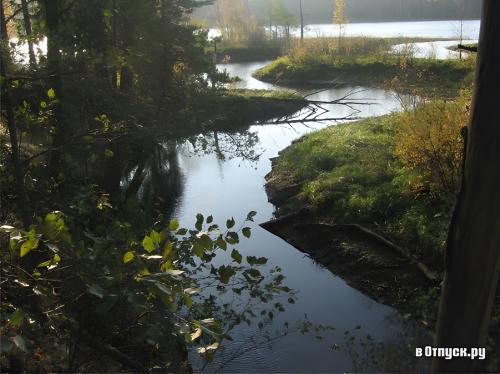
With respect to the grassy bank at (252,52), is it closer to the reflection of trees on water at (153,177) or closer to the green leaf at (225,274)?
the reflection of trees on water at (153,177)

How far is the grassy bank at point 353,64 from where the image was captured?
2881 centimetres

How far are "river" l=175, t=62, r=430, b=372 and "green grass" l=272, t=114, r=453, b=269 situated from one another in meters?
1.20

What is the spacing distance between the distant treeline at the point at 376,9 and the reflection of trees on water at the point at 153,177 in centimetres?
5660

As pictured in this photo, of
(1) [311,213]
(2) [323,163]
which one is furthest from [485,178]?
(2) [323,163]

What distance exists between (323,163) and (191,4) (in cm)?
749

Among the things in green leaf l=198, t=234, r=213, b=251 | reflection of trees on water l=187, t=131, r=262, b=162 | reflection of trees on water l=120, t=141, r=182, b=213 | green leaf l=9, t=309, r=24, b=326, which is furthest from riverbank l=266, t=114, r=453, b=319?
green leaf l=9, t=309, r=24, b=326

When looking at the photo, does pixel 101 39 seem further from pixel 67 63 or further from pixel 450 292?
pixel 450 292

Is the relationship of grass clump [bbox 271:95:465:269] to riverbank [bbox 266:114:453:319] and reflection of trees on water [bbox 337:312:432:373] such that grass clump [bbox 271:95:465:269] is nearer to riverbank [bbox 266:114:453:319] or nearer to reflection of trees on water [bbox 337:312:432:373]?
riverbank [bbox 266:114:453:319]

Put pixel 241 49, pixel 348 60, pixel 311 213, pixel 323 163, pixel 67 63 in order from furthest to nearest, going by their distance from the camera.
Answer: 1. pixel 241 49
2. pixel 348 60
3. pixel 323 163
4. pixel 311 213
5. pixel 67 63

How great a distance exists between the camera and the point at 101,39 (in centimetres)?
1090

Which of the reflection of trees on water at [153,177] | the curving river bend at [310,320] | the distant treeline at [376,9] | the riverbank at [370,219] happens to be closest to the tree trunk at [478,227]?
the curving river bend at [310,320]

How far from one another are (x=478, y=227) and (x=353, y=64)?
33.9 meters

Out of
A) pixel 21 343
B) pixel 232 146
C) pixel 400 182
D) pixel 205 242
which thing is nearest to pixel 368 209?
pixel 400 182

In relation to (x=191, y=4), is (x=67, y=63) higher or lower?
lower
